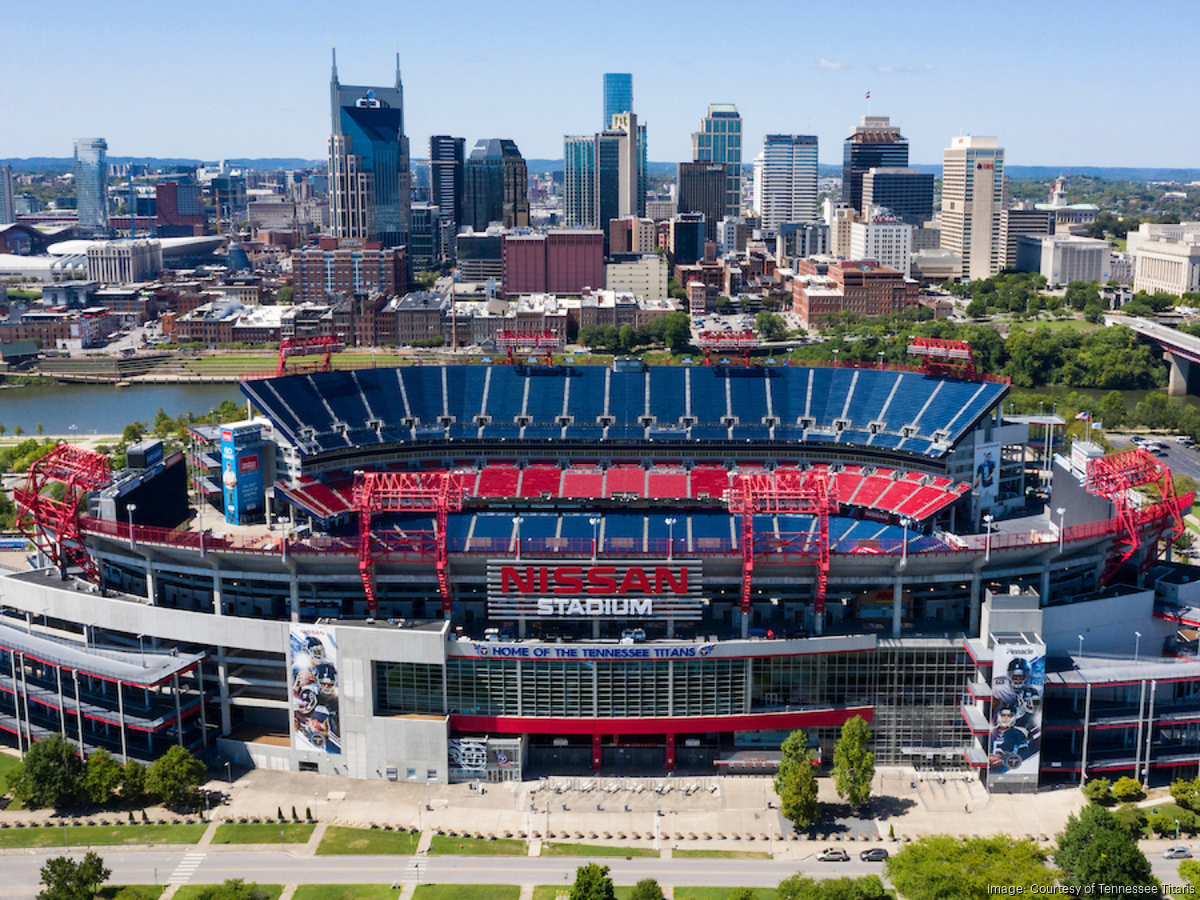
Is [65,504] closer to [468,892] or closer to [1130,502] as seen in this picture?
[468,892]

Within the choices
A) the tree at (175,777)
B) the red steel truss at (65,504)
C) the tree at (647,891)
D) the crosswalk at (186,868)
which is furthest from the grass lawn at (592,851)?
the red steel truss at (65,504)

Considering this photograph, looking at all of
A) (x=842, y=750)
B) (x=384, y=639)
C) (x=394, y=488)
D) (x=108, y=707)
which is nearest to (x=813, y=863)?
(x=842, y=750)

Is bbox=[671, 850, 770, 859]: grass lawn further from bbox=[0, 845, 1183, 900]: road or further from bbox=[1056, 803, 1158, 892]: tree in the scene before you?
bbox=[1056, 803, 1158, 892]: tree

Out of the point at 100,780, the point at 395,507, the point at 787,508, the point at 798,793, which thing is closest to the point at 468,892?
the point at 798,793

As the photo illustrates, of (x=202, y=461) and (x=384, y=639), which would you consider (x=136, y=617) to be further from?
(x=202, y=461)

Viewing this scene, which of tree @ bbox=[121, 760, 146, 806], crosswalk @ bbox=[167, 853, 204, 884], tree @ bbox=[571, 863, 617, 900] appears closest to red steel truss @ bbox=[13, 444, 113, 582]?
tree @ bbox=[121, 760, 146, 806]

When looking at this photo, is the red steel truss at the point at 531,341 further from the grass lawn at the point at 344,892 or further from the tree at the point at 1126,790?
the tree at the point at 1126,790

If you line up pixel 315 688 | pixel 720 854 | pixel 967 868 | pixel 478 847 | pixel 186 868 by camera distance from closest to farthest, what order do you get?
pixel 967 868 < pixel 186 868 < pixel 720 854 < pixel 478 847 < pixel 315 688
